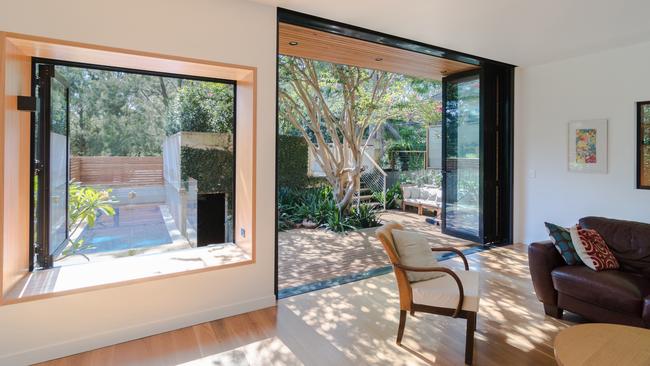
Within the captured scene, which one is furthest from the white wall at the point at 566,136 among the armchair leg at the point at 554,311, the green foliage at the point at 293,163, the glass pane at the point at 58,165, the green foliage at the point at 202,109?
the glass pane at the point at 58,165

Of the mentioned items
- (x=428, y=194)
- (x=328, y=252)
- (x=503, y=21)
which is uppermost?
(x=503, y=21)

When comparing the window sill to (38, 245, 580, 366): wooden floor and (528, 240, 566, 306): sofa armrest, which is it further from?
(528, 240, 566, 306): sofa armrest

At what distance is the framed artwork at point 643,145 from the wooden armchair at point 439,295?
9.81 ft

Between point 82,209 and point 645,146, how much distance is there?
19.4 feet

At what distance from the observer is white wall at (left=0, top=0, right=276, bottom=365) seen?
2260 millimetres

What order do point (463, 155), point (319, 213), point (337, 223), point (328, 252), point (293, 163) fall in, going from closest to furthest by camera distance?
point (328, 252) < point (463, 155) < point (337, 223) < point (319, 213) < point (293, 163)

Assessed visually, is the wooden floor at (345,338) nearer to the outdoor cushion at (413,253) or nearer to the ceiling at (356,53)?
the outdoor cushion at (413,253)

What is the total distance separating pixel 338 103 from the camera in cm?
768

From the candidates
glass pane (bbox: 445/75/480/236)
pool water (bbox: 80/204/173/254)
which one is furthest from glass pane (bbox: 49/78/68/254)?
glass pane (bbox: 445/75/480/236)

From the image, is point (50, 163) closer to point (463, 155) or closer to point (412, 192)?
point (463, 155)

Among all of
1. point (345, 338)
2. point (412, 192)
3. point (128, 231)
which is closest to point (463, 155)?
point (412, 192)

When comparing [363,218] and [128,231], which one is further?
[363,218]

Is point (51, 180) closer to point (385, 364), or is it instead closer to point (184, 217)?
point (184, 217)

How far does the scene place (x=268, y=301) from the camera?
3131 millimetres
